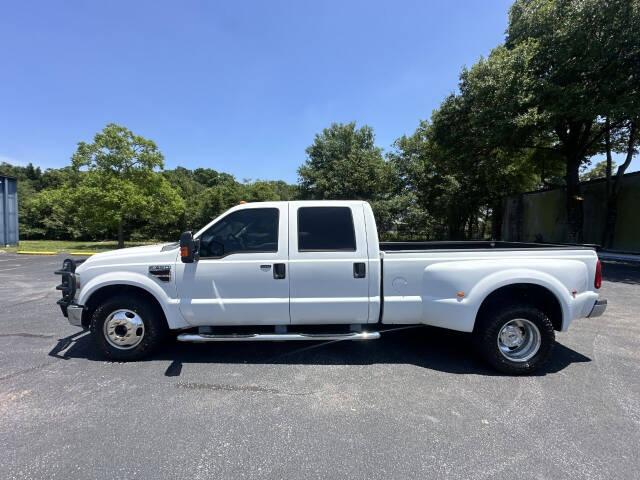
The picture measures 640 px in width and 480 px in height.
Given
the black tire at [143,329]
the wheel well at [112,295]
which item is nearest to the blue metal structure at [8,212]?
the wheel well at [112,295]

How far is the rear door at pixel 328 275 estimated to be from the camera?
3.47m

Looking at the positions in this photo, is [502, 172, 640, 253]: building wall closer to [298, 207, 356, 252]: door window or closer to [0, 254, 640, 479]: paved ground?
[0, 254, 640, 479]: paved ground

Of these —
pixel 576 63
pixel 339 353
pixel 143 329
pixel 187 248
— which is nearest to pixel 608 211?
pixel 576 63

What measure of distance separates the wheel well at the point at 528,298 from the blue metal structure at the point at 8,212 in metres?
27.0

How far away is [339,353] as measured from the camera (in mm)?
3881

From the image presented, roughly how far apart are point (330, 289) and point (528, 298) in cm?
248

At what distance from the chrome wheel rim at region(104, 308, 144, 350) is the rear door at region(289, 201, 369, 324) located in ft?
6.26

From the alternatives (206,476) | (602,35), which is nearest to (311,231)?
(206,476)

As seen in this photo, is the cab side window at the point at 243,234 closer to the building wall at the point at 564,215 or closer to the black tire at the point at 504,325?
the black tire at the point at 504,325

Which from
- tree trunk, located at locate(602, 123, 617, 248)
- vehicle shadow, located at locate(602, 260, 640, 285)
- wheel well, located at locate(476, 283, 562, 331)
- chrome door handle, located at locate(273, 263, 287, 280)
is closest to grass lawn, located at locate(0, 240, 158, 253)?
chrome door handle, located at locate(273, 263, 287, 280)

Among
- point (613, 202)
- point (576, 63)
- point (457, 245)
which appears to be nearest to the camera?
point (457, 245)

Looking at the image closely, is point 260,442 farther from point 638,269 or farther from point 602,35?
point 602,35

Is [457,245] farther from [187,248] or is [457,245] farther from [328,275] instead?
[187,248]

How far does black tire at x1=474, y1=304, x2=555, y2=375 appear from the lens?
3.33m
